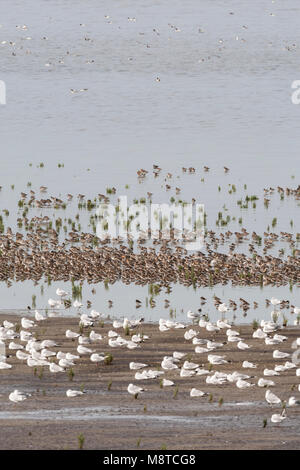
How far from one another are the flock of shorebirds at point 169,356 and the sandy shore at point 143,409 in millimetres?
132

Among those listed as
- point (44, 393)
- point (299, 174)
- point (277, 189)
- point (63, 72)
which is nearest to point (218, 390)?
point (44, 393)

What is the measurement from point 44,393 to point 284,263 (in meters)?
14.5

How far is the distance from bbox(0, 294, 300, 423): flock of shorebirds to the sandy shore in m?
0.13

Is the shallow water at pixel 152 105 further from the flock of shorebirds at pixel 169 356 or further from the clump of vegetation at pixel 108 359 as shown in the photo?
the clump of vegetation at pixel 108 359

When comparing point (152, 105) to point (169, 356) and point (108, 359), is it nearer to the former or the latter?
point (169, 356)

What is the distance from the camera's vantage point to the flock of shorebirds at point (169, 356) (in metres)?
26.3

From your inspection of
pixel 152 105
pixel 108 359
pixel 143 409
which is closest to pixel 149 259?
pixel 108 359

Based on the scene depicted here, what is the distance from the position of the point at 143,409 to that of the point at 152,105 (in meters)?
80.1

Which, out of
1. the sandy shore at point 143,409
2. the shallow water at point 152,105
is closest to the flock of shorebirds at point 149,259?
the shallow water at point 152,105

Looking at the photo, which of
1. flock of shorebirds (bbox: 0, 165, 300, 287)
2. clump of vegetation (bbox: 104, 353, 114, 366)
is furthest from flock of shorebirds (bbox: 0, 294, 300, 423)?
flock of shorebirds (bbox: 0, 165, 300, 287)

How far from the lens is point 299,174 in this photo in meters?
61.9

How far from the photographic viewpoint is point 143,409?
2491 centimetres

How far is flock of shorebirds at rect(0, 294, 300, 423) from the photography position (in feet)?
86.4

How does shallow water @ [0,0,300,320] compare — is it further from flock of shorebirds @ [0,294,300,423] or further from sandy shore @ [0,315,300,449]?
sandy shore @ [0,315,300,449]
